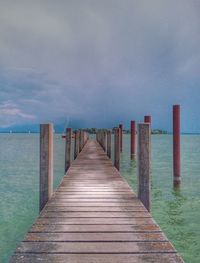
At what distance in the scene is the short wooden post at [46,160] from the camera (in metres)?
5.53

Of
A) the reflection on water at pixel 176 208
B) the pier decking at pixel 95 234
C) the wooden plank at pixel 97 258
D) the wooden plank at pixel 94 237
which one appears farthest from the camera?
the reflection on water at pixel 176 208

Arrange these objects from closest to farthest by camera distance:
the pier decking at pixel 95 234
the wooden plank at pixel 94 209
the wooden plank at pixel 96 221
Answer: the pier decking at pixel 95 234 → the wooden plank at pixel 96 221 → the wooden plank at pixel 94 209

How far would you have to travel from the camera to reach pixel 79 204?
5297 millimetres

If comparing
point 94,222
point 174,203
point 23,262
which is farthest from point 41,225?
point 174,203

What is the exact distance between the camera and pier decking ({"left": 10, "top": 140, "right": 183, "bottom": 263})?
3059 millimetres

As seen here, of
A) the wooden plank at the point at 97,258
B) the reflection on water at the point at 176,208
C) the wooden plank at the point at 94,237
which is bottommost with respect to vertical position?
the reflection on water at the point at 176,208

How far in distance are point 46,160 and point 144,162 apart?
1783 mm

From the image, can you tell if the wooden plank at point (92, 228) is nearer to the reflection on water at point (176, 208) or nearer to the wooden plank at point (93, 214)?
the wooden plank at point (93, 214)

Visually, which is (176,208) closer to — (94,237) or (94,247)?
(94,237)

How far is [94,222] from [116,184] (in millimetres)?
3262

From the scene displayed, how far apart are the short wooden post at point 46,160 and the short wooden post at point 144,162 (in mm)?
1634

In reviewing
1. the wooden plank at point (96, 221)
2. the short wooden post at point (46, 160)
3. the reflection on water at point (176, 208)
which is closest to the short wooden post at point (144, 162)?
the wooden plank at point (96, 221)

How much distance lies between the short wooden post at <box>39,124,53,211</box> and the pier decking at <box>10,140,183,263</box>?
0.21m

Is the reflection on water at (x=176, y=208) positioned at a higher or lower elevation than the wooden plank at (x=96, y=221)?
lower
